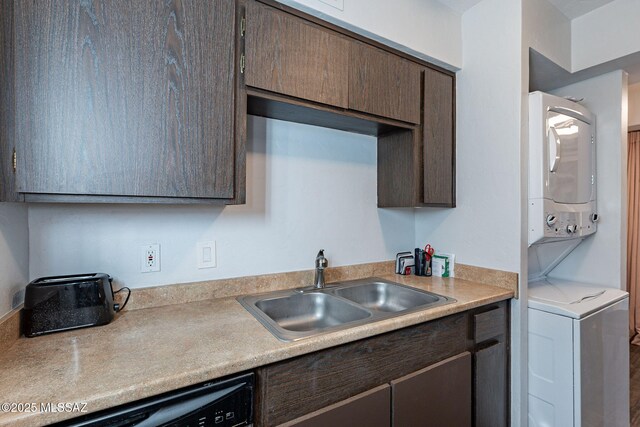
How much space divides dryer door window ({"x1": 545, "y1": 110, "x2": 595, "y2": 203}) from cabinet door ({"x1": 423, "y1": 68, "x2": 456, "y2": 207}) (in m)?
0.47

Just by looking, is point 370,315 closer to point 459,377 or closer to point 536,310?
point 459,377

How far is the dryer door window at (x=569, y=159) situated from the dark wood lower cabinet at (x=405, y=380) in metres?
0.73

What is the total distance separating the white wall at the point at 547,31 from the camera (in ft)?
5.27

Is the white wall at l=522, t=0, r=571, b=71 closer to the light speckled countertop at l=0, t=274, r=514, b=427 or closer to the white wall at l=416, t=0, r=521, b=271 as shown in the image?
the white wall at l=416, t=0, r=521, b=271

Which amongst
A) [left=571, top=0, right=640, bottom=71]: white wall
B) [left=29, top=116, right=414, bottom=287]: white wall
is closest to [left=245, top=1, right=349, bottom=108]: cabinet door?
[left=29, top=116, right=414, bottom=287]: white wall

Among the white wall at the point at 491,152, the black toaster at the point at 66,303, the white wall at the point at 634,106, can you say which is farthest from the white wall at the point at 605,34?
the black toaster at the point at 66,303

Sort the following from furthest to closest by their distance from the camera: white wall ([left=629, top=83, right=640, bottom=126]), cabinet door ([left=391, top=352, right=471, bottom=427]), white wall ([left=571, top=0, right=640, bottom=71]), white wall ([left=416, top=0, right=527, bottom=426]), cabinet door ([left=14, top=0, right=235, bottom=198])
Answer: white wall ([left=629, top=83, right=640, bottom=126]), white wall ([left=571, top=0, right=640, bottom=71]), white wall ([left=416, top=0, right=527, bottom=426]), cabinet door ([left=391, top=352, right=471, bottom=427]), cabinet door ([left=14, top=0, right=235, bottom=198])

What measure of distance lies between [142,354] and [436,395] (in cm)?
110

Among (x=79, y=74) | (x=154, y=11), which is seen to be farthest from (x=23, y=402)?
(x=154, y=11)

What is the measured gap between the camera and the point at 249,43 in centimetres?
119

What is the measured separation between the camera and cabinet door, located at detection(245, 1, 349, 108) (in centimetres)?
121

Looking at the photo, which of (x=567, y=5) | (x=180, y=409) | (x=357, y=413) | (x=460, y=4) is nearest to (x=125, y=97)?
(x=180, y=409)

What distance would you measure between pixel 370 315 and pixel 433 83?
1.35 meters

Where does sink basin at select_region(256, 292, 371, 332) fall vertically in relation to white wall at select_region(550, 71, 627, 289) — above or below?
below
